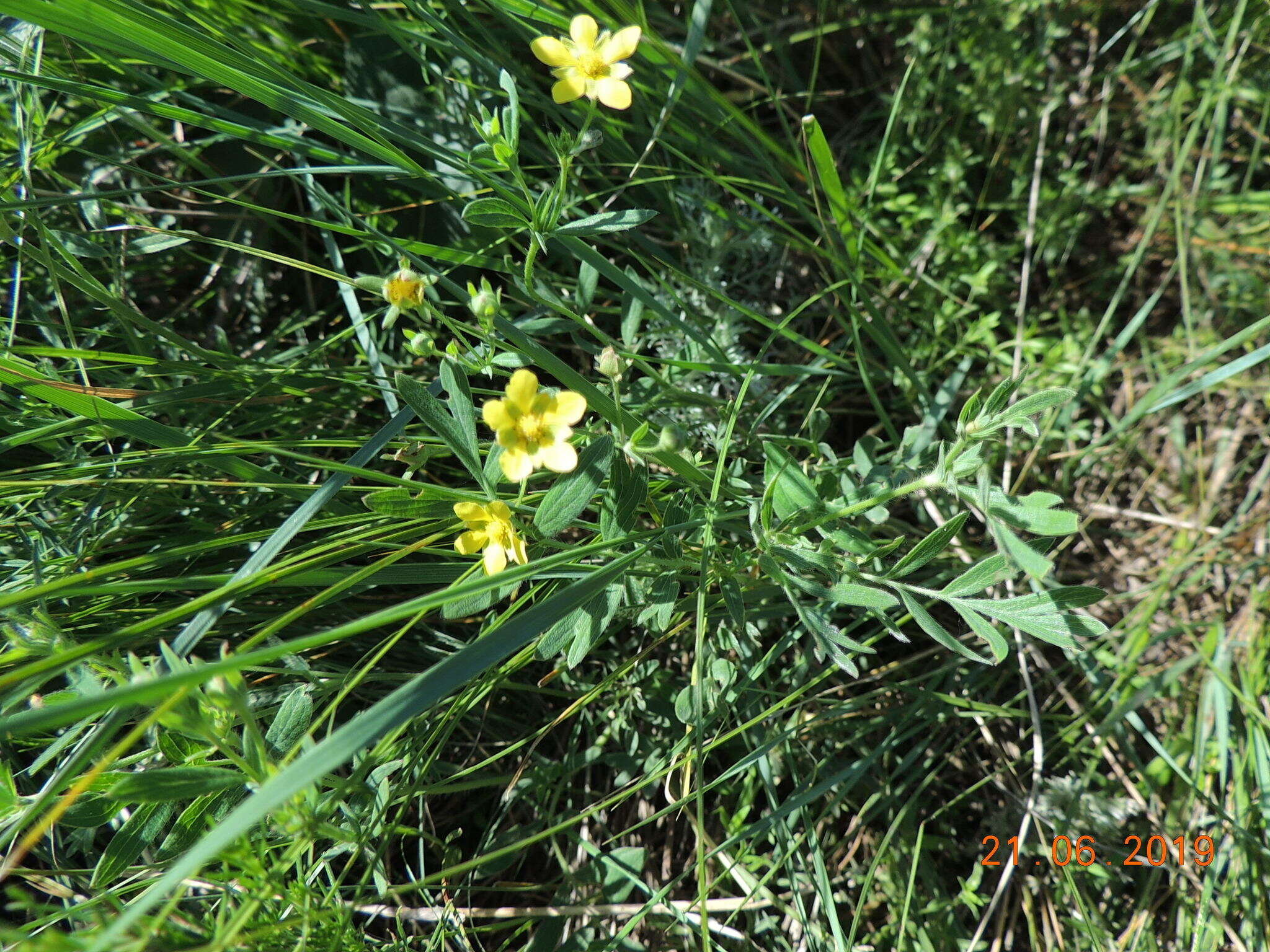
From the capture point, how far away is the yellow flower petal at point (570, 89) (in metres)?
1.35

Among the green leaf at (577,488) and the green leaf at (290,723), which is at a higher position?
the green leaf at (577,488)

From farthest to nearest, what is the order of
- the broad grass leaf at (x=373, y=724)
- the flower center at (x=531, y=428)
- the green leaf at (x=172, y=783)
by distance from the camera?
the flower center at (x=531, y=428) < the green leaf at (x=172, y=783) < the broad grass leaf at (x=373, y=724)

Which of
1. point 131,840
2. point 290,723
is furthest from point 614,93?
point 131,840

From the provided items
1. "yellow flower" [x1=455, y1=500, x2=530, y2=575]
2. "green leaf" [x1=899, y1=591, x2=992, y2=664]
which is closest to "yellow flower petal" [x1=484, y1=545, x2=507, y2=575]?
→ "yellow flower" [x1=455, y1=500, x2=530, y2=575]

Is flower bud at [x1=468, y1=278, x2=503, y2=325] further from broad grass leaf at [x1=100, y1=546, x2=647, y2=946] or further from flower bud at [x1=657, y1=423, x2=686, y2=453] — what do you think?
broad grass leaf at [x1=100, y1=546, x2=647, y2=946]

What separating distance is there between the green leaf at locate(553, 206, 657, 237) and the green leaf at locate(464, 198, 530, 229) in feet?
0.22

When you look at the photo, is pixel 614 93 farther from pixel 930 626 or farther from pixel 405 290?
pixel 930 626

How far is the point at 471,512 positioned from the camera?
1.23 m

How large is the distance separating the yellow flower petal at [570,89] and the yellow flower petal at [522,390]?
52 centimetres

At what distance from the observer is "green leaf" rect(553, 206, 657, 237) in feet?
4.32

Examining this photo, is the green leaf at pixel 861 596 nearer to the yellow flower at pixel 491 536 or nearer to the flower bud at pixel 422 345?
the yellow flower at pixel 491 536

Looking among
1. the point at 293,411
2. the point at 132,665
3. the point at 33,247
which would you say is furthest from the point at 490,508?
the point at 33,247

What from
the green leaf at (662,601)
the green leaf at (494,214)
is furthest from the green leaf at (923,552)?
the green leaf at (494,214)

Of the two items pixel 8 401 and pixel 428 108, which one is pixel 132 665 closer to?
pixel 8 401
